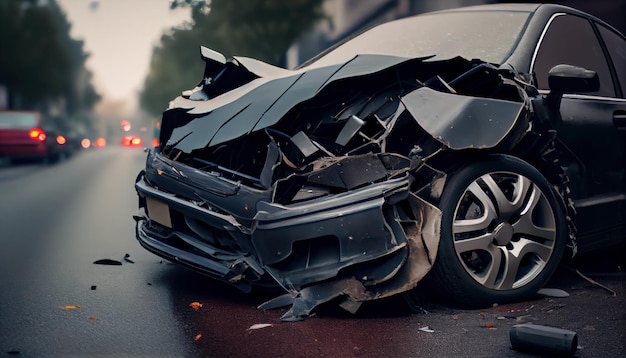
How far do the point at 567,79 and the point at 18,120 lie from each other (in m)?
19.3

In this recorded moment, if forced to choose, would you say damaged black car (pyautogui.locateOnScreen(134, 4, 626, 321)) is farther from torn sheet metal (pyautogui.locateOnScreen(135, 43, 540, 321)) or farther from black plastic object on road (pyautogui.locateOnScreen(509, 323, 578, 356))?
black plastic object on road (pyautogui.locateOnScreen(509, 323, 578, 356))

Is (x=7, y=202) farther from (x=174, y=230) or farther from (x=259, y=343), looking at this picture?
(x=259, y=343)

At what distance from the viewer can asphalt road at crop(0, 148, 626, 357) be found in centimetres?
315

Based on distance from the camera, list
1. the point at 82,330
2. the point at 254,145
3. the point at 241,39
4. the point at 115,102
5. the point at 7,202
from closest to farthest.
Answer: 1. the point at 82,330
2. the point at 254,145
3. the point at 7,202
4. the point at 241,39
5. the point at 115,102

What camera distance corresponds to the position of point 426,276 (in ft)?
12.3

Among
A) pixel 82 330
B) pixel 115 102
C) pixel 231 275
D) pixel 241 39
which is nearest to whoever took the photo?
pixel 82 330

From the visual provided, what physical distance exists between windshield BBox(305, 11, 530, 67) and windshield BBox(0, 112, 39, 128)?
17159 millimetres

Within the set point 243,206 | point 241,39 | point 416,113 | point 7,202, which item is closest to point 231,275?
point 243,206

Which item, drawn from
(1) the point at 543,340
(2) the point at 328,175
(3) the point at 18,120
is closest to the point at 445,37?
(2) the point at 328,175

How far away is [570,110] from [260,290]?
2.11 meters

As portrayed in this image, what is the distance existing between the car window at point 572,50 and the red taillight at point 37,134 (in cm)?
1822

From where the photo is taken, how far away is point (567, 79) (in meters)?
4.13

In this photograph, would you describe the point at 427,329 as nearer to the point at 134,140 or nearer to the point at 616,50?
the point at 616,50

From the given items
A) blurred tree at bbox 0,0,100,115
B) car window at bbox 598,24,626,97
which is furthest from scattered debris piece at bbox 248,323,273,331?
blurred tree at bbox 0,0,100,115
